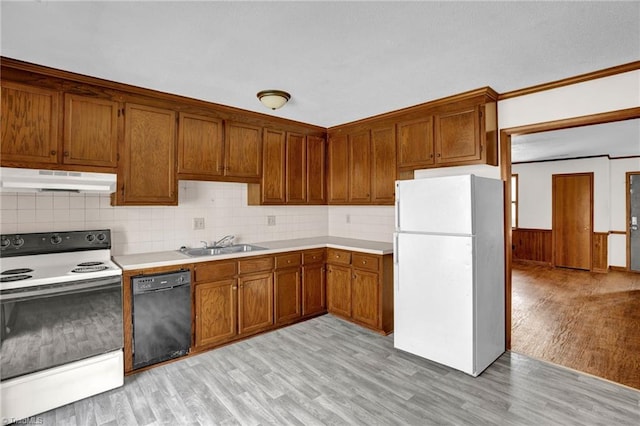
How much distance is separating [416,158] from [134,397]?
319 centimetres

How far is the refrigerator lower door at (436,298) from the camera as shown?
8.63 ft

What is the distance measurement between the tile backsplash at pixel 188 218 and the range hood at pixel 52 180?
401 mm

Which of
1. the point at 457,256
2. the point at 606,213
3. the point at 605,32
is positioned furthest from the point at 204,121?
the point at 606,213

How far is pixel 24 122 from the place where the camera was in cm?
241

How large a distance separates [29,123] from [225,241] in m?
1.96

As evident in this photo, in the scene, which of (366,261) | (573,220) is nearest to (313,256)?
(366,261)

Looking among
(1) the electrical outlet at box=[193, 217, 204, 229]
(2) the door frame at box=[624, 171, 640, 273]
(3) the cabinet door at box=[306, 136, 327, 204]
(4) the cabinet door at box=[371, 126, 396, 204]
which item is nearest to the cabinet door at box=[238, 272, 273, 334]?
(1) the electrical outlet at box=[193, 217, 204, 229]

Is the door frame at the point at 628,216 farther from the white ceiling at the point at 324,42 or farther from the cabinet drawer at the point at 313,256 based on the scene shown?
the cabinet drawer at the point at 313,256

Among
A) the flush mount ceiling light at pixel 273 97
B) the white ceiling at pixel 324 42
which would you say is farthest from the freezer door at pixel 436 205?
the flush mount ceiling light at pixel 273 97

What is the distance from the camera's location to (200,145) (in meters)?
3.31

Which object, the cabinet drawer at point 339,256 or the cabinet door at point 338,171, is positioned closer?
the cabinet drawer at point 339,256

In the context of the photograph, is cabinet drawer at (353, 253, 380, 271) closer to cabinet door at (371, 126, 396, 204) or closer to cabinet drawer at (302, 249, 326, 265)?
cabinet drawer at (302, 249, 326, 265)

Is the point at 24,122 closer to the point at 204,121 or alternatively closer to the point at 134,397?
the point at 204,121

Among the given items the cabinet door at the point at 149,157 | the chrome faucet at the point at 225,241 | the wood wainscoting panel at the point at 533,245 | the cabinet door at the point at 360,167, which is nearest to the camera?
the cabinet door at the point at 149,157
